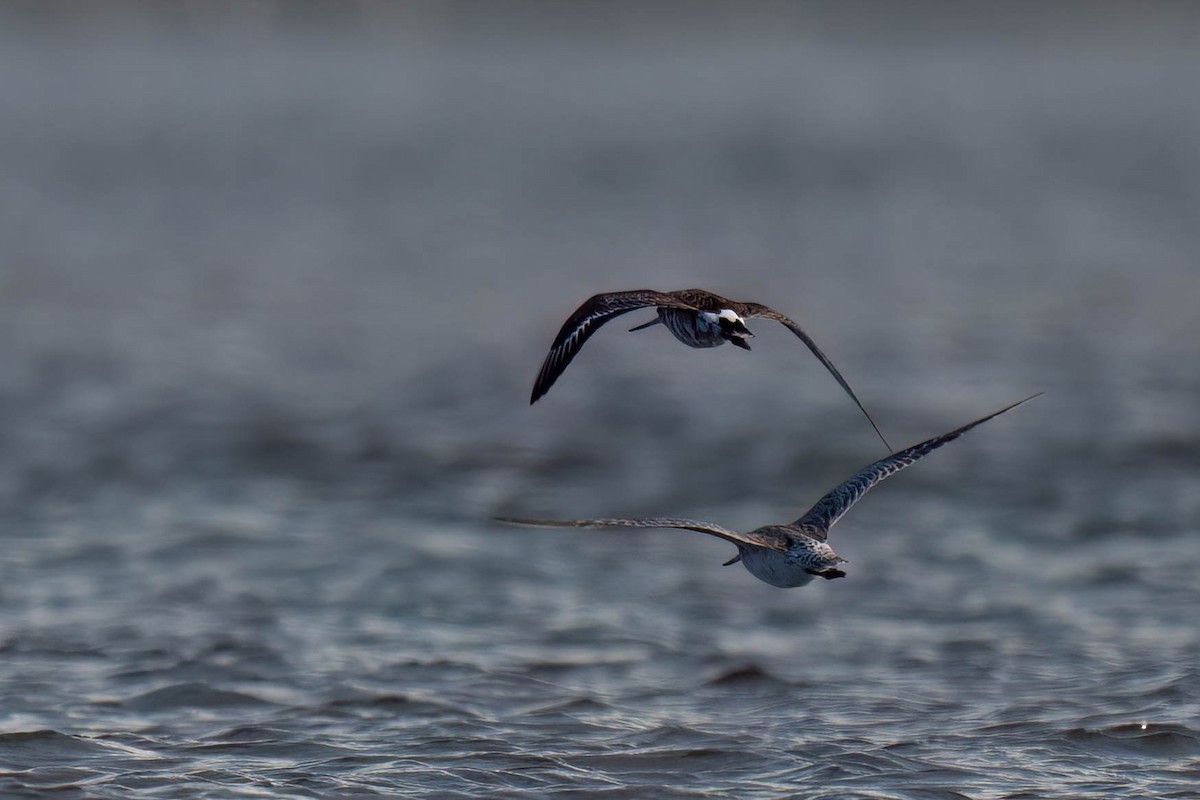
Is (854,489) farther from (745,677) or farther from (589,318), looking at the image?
(745,677)

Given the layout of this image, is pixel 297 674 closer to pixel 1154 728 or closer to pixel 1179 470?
pixel 1154 728

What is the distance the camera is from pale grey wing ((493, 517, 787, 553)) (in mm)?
7074

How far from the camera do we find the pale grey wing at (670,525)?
707 centimetres

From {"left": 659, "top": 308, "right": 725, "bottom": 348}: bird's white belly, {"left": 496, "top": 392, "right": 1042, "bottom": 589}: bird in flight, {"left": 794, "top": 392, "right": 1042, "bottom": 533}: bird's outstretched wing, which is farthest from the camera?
{"left": 794, "top": 392, "right": 1042, "bottom": 533}: bird's outstretched wing

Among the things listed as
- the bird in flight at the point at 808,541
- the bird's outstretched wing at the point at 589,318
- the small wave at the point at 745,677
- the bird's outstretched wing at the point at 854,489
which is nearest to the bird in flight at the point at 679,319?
the bird's outstretched wing at the point at 589,318

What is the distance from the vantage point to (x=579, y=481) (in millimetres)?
16516

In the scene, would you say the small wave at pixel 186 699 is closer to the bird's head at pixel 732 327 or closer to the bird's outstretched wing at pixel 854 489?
the bird's outstretched wing at pixel 854 489

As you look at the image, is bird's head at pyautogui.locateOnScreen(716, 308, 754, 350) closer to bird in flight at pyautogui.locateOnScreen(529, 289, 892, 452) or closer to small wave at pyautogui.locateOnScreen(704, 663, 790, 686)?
bird in flight at pyautogui.locateOnScreen(529, 289, 892, 452)

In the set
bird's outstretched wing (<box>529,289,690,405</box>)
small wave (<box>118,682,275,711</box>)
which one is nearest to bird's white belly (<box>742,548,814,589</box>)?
bird's outstretched wing (<box>529,289,690,405</box>)

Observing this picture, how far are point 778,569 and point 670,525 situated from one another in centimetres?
147

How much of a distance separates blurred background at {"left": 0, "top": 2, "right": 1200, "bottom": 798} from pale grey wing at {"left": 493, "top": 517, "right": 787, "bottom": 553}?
1615 millimetres

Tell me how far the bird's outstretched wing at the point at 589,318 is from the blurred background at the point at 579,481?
2.40m

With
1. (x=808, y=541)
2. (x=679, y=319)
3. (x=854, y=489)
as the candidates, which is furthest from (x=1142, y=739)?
(x=679, y=319)

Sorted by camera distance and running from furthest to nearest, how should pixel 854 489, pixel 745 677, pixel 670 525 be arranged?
pixel 745 677 < pixel 854 489 < pixel 670 525
